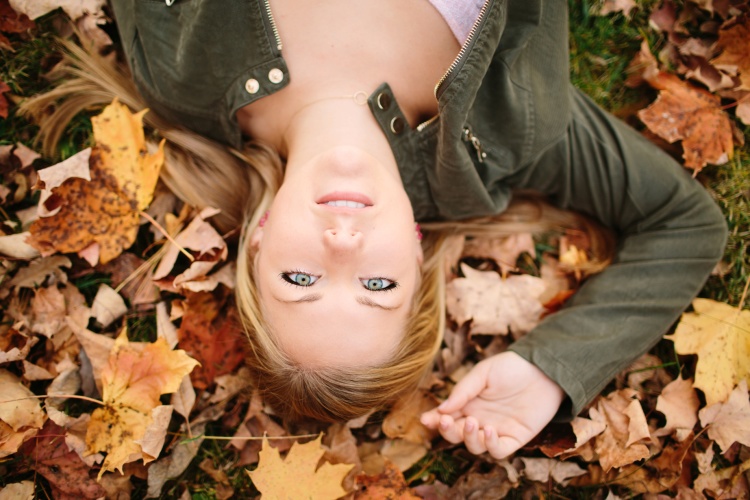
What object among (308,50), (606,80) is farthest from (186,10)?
(606,80)

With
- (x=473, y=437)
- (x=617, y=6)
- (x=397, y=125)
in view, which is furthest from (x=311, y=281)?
(x=617, y=6)

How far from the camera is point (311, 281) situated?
7.93 ft

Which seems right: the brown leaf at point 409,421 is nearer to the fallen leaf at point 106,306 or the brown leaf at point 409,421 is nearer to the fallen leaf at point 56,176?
the fallen leaf at point 106,306

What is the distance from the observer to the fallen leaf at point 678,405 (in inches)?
117

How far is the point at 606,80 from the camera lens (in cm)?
350

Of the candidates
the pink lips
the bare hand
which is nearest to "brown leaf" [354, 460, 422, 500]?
the bare hand

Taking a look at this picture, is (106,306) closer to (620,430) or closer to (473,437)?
(473,437)

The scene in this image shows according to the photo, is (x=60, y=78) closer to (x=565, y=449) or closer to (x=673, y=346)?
(x=565, y=449)

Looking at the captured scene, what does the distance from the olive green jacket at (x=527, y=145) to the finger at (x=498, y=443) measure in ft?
1.09

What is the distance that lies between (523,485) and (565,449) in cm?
30

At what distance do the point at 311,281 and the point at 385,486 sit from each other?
1.18 meters

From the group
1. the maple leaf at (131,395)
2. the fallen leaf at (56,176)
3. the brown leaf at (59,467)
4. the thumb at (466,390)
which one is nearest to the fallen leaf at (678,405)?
the thumb at (466,390)

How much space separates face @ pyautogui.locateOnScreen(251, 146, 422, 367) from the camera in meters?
2.33

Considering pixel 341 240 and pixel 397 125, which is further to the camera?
pixel 397 125
